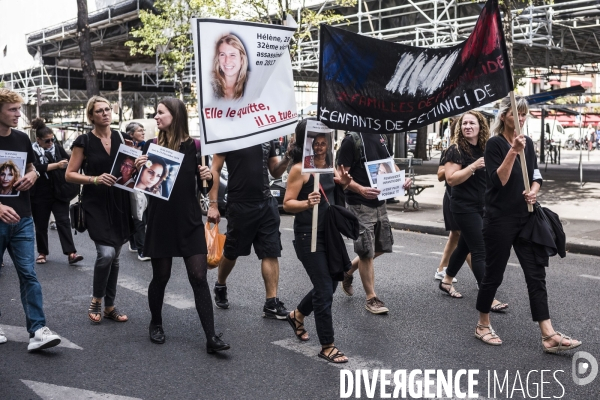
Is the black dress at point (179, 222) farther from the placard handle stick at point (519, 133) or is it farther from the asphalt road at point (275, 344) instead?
the placard handle stick at point (519, 133)

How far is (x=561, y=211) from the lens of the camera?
43.8 ft

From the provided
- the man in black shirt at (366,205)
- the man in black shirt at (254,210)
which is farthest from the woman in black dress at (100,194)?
the man in black shirt at (366,205)

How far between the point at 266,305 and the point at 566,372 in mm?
2505

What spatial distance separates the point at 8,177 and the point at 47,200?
398 centimetres

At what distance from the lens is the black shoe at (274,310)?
236 inches

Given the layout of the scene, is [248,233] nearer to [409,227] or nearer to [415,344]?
[415,344]

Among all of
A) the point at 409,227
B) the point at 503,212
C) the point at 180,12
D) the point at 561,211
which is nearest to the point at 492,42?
the point at 503,212

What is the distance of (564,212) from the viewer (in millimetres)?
13203

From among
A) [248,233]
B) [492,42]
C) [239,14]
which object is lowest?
[248,233]

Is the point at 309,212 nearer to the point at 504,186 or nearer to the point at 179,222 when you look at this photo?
the point at 179,222

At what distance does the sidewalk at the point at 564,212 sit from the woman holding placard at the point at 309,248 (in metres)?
5.64

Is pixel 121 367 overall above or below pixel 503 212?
below

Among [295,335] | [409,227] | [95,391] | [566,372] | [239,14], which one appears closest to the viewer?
[95,391]

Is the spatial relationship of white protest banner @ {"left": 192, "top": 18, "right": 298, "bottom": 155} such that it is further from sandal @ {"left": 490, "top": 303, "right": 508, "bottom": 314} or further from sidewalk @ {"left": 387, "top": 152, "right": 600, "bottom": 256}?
sidewalk @ {"left": 387, "top": 152, "right": 600, "bottom": 256}
